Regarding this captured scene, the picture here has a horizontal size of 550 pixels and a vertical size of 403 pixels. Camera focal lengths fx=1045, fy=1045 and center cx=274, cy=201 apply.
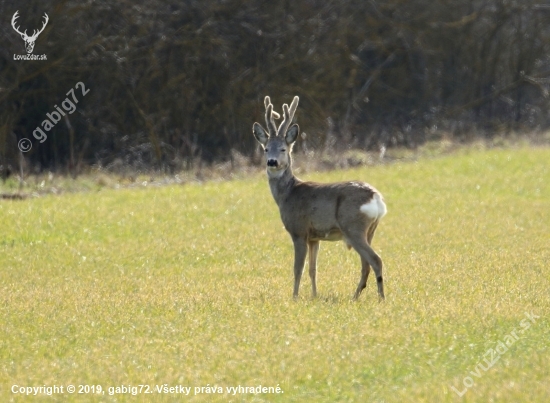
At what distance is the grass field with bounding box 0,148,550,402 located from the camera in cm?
705

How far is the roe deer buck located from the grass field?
0.41m

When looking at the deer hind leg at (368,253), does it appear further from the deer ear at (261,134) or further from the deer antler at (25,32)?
the deer antler at (25,32)

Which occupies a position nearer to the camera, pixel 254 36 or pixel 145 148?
pixel 145 148

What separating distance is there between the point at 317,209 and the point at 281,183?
857 mm

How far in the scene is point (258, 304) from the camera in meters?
9.64

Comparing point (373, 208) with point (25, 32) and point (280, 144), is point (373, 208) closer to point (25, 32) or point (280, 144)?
point (280, 144)

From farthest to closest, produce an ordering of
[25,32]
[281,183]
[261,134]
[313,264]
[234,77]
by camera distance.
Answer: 1. [234,77]
2. [25,32]
3. [261,134]
4. [281,183]
5. [313,264]

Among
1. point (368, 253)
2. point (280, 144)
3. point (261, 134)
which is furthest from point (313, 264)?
point (261, 134)

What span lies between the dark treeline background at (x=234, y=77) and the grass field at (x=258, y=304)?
474cm

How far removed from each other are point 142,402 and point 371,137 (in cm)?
2229

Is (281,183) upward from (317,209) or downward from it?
upward

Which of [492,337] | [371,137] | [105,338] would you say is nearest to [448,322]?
[492,337]

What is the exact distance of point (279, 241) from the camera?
14.9 metres

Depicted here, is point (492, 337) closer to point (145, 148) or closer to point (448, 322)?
point (448, 322)
